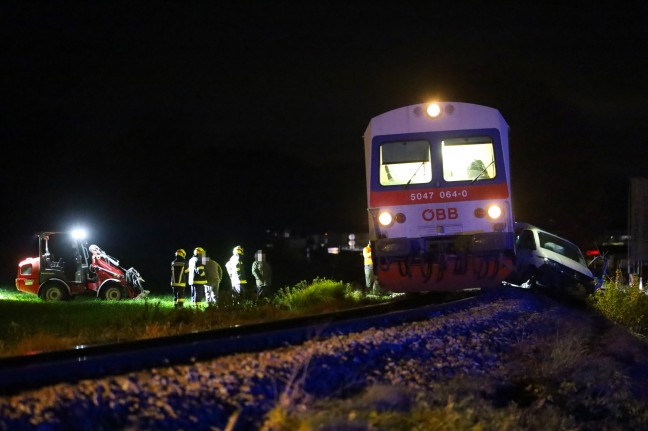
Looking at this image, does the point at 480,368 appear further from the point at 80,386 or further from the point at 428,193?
the point at 428,193


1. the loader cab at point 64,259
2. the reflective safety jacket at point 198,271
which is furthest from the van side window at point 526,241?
the loader cab at point 64,259

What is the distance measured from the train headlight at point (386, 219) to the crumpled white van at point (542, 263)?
4423mm

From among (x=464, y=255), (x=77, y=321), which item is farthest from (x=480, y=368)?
(x=77, y=321)

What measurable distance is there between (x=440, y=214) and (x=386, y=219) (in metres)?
0.99

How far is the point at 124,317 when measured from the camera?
1309cm

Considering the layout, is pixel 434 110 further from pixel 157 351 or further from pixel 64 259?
pixel 64 259

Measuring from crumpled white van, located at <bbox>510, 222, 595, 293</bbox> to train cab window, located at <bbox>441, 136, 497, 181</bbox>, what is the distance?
12.3 ft

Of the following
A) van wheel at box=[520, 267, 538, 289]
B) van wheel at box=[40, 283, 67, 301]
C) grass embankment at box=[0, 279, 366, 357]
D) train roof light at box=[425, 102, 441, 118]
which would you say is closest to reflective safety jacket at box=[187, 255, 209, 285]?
grass embankment at box=[0, 279, 366, 357]

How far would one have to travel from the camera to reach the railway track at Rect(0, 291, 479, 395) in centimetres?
586

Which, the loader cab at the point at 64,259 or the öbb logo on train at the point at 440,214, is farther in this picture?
the loader cab at the point at 64,259

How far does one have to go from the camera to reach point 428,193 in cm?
1326

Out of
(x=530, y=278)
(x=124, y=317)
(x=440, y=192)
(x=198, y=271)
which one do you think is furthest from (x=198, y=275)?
(x=530, y=278)

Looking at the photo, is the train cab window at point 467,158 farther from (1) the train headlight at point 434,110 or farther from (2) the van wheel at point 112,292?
(2) the van wheel at point 112,292

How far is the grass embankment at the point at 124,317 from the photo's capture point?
1019 cm
